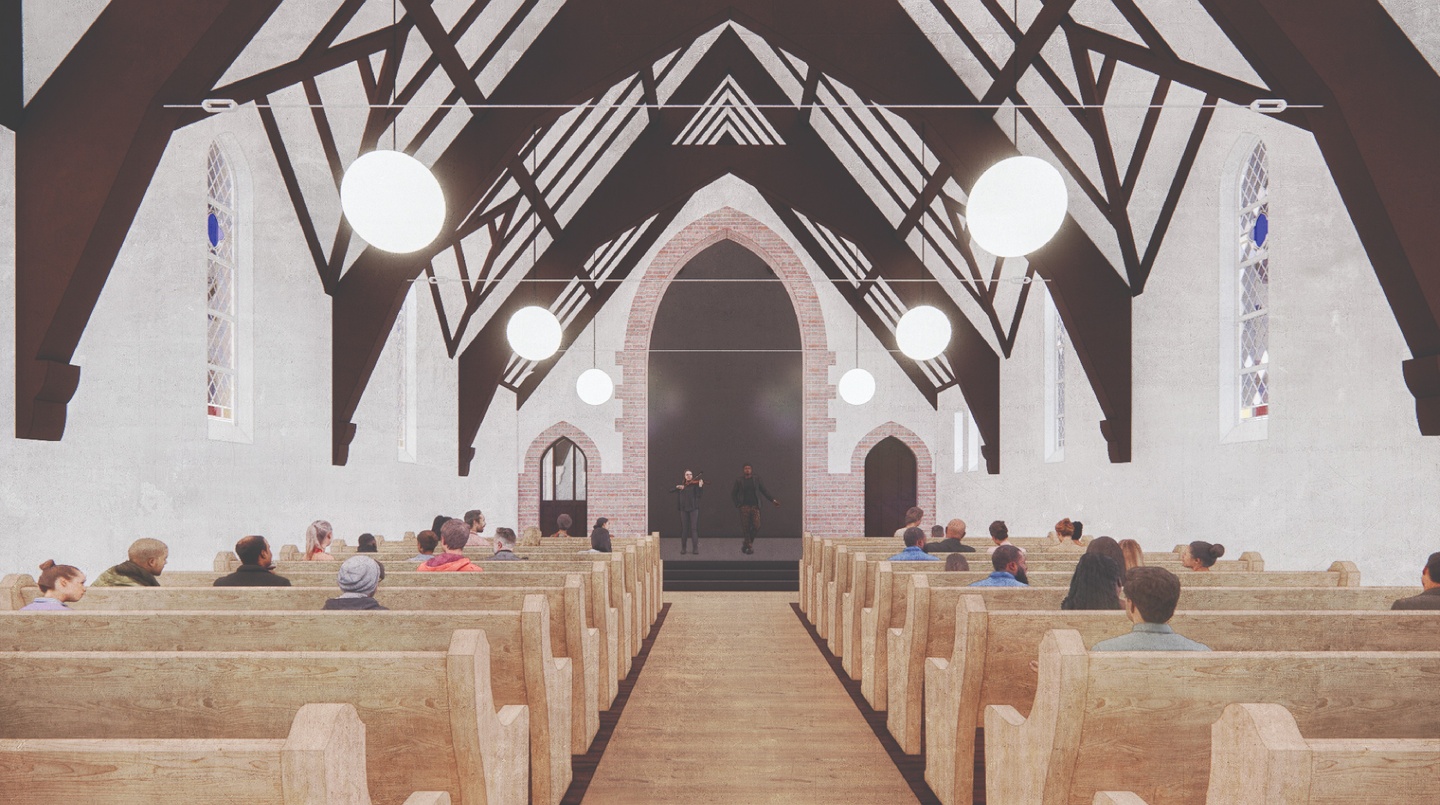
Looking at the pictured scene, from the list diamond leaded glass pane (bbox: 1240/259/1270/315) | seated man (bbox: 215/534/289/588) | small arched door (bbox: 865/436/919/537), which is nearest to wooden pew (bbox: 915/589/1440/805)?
seated man (bbox: 215/534/289/588)

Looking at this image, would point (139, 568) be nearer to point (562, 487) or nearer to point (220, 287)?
point (220, 287)

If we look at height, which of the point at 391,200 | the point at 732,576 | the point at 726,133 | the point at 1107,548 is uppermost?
the point at 726,133

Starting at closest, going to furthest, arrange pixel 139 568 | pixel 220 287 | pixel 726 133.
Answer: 1. pixel 139 568
2. pixel 220 287
3. pixel 726 133

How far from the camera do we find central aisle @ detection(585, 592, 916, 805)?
3.52 metres

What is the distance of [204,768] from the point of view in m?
1.30

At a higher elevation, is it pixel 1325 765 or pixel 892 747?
pixel 1325 765

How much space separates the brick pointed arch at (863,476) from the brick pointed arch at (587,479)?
297cm

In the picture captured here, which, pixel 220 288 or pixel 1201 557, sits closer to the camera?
pixel 1201 557

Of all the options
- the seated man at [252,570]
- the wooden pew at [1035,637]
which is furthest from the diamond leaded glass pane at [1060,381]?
the seated man at [252,570]

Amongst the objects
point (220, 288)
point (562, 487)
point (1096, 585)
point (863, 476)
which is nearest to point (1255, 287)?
point (1096, 585)

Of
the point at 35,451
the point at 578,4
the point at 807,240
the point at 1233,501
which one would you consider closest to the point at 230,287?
the point at 35,451

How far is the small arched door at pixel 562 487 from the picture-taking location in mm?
14641

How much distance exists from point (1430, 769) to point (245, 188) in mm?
6311

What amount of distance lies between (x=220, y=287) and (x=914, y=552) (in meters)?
4.32
